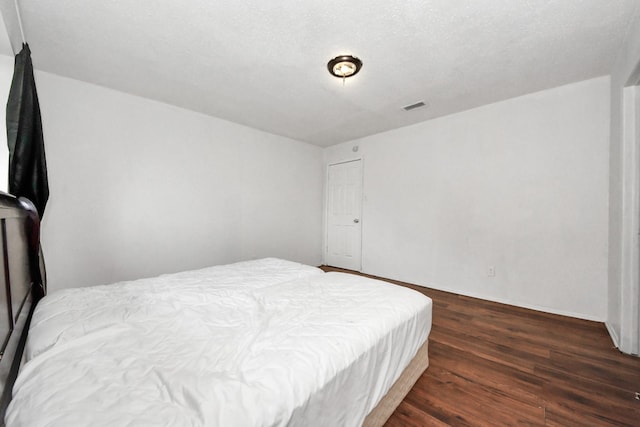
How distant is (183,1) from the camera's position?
153 cm

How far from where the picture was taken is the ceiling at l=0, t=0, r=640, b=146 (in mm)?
1584

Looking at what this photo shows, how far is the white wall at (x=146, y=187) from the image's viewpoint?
243 centimetres

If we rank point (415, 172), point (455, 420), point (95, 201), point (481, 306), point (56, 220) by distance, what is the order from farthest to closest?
point (415, 172) → point (481, 306) → point (95, 201) → point (56, 220) → point (455, 420)

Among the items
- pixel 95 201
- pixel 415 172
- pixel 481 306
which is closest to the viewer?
pixel 95 201

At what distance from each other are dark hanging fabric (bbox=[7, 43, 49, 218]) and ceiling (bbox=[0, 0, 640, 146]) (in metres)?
0.27

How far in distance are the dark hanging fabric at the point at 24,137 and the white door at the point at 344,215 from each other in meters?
3.73

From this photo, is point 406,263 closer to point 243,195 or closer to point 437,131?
point 437,131

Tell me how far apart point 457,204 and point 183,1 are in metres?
3.39

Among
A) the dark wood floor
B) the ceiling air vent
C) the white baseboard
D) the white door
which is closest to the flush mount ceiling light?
the ceiling air vent

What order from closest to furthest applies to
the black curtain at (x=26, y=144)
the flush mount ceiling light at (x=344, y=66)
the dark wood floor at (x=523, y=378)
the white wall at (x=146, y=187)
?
1. the dark wood floor at (x=523, y=378)
2. the black curtain at (x=26, y=144)
3. the flush mount ceiling light at (x=344, y=66)
4. the white wall at (x=146, y=187)

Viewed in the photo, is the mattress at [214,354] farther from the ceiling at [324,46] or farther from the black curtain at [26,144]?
the ceiling at [324,46]

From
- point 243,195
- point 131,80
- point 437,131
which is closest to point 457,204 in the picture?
point 437,131

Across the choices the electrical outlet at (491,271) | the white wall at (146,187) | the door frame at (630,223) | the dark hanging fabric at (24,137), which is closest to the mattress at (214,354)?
the dark hanging fabric at (24,137)

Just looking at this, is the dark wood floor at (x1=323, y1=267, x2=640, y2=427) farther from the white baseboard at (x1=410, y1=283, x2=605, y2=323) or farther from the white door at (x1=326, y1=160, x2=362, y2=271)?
the white door at (x1=326, y1=160, x2=362, y2=271)
